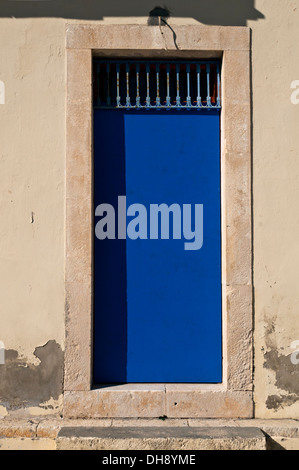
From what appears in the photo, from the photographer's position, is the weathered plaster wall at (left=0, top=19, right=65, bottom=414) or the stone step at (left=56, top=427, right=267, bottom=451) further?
the weathered plaster wall at (left=0, top=19, right=65, bottom=414)

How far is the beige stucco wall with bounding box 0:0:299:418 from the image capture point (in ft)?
15.2

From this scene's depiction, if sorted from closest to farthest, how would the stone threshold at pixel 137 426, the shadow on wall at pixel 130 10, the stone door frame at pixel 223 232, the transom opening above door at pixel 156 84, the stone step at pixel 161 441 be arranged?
the stone step at pixel 161 441
the stone threshold at pixel 137 426
the stone door frame at pixel 223 232
the shadow on wall at pixel 130 10
the transom opening above door at pixel 156 84

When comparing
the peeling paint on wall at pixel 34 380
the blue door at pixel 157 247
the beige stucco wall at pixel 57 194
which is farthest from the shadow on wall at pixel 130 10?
the peeling paint on wall at pixel 34 380

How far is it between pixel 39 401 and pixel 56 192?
180 centimetres

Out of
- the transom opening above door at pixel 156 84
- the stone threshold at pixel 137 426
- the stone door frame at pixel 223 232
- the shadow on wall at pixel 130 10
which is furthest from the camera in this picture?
the transom opening above door at pixel 156 84

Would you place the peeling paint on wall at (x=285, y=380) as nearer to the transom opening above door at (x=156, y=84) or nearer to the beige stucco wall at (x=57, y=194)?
the beige stucco wall at (x=57, y=194)

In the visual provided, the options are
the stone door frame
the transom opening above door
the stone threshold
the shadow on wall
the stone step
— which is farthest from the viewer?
the transom opening above door

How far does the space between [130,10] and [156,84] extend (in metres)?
0.66

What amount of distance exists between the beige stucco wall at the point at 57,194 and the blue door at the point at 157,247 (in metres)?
0.37

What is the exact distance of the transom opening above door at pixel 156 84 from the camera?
481 cm

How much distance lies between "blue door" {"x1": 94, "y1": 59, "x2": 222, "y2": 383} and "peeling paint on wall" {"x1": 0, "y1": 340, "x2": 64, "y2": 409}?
0.36 metres

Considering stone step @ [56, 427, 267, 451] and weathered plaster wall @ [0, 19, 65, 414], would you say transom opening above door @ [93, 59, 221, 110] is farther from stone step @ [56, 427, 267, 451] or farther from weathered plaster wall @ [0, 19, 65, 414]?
stone step @ [56, 427, 267, 451]

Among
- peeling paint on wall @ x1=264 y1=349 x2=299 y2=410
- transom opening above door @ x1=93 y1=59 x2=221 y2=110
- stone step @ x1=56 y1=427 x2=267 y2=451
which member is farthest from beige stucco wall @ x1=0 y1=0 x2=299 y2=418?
stone step @ x1=56 y1=427 x2=267 y2=451

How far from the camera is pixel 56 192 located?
4.67 meters
